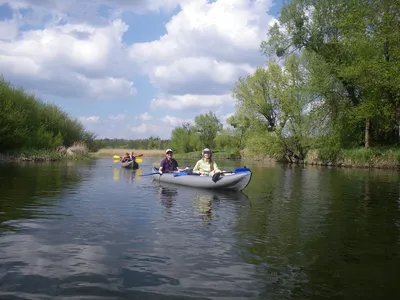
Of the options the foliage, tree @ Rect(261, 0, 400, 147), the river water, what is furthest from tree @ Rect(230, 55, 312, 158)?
the foliage

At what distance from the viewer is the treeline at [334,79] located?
930 inches

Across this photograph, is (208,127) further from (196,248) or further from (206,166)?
(196,248)

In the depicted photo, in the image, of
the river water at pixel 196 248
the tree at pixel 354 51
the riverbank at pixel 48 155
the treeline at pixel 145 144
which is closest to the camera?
the river water at pixel 196 248

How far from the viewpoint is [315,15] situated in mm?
27922

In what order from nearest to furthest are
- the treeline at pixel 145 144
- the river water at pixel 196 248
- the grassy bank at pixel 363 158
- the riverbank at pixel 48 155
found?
the river water at pixel 196 248 < the grassy bank at pixel 363 158 < the riverbank at pixel 48 155 < the treeline at pixel 145 144

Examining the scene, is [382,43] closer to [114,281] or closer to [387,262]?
[387,262]

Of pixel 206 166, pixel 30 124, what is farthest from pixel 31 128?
pixel 206 166

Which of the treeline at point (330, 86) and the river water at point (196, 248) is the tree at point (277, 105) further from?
the river water at point (196, 248)

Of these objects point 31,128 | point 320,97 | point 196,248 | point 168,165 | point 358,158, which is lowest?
point 196,248

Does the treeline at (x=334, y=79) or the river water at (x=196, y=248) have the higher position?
the treeline at (x=334, y=79)

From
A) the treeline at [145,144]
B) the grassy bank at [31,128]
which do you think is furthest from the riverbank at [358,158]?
the treeline at [145,144]

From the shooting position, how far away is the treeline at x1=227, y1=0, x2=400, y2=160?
23.6m

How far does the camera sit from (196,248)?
19.5 ft

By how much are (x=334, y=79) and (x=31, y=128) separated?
80.9 feet
